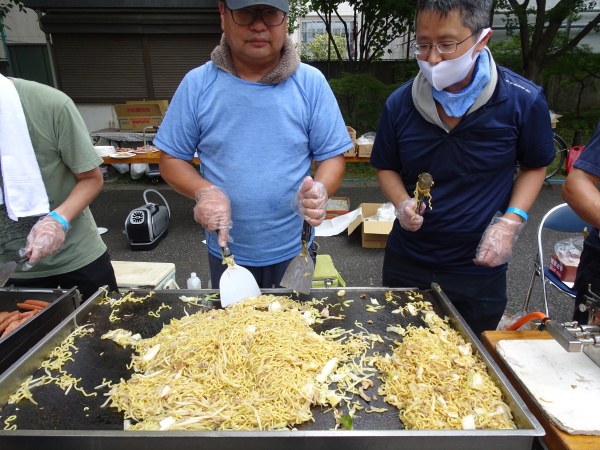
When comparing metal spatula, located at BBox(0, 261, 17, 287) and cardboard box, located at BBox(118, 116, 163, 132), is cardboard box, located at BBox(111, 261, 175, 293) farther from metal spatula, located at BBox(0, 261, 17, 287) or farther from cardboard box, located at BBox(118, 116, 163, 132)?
cardboard box, located at BBox(118, 116, 163, 132)

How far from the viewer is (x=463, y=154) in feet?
7.66

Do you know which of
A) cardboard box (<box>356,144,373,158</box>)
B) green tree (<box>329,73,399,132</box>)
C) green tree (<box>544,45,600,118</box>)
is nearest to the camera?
cardboard box (<box>356,144,373,158</box>)

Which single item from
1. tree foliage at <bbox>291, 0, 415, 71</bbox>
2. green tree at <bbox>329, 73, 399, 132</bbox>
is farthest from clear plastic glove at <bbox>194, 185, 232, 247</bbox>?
tree foliage at <bbox>291, 0, 415, 71</bbox>

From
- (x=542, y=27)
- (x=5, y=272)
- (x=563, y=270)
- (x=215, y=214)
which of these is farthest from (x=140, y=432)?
(x=542, y=27)

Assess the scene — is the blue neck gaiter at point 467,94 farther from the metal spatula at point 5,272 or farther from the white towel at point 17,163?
the metal spatula at point 5,272

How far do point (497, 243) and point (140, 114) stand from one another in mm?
9401

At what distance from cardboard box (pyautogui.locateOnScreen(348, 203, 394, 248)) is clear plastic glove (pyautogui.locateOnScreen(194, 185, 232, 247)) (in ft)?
13.2

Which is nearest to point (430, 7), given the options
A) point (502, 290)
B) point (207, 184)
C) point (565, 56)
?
point (207, 184)

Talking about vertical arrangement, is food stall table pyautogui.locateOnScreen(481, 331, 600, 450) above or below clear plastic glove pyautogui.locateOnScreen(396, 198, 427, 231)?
below

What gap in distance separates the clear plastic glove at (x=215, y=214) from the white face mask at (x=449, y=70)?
4.27ft

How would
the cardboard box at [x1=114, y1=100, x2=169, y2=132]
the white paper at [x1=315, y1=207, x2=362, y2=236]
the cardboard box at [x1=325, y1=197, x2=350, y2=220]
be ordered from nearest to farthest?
1. the white paper at [x1=315, y1=207, x2=362, y2=236]
2. the cardboard box at [x1=325, y1=197, x2=350, y2=220]
3. the cardboard box at [x1=114, y1=100, x2=169, y2=132]

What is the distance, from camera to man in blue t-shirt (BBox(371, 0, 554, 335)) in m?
2.17

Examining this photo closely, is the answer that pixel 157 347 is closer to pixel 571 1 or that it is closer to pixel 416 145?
pixel 416 145

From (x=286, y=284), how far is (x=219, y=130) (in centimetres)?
97
